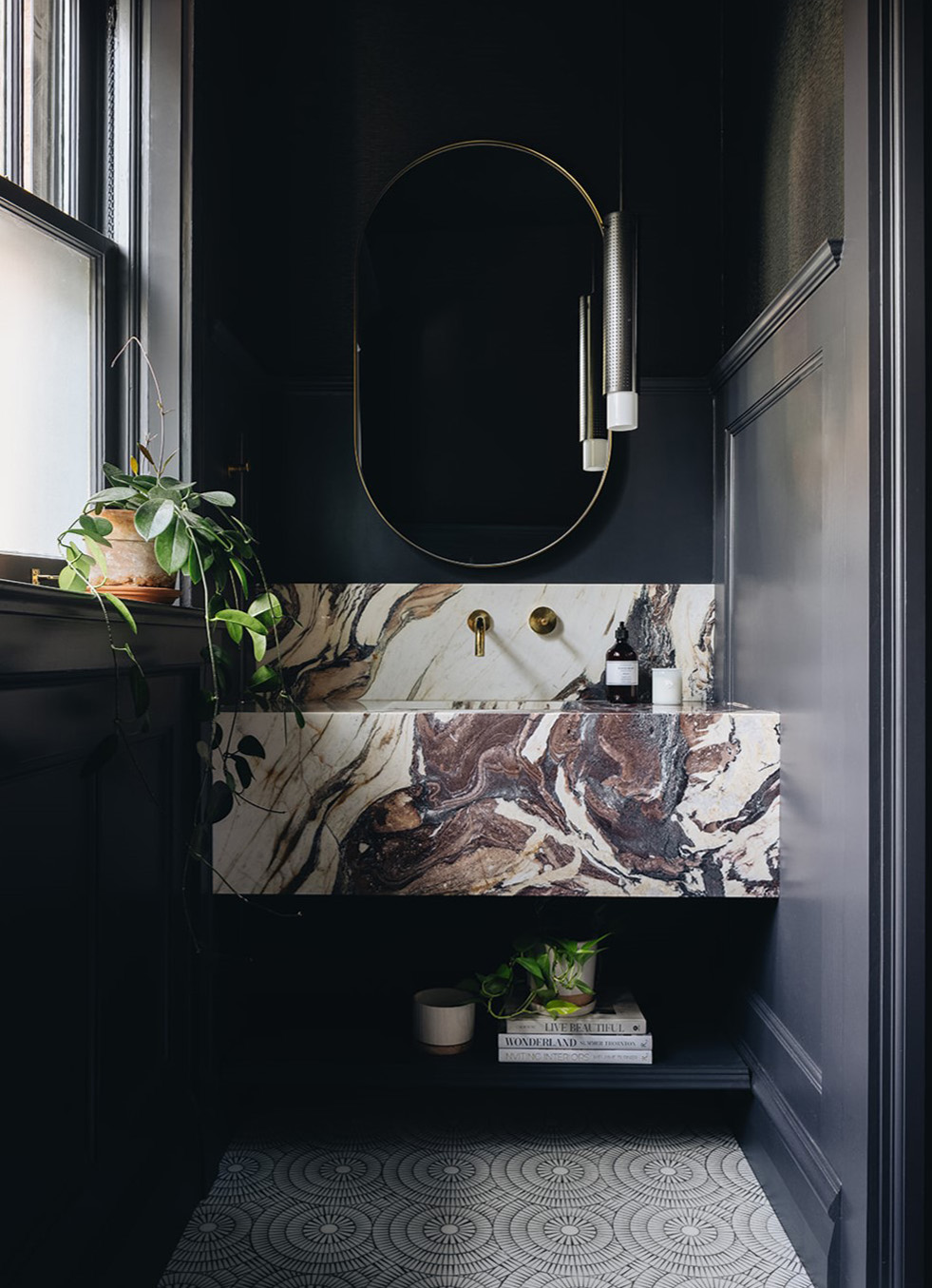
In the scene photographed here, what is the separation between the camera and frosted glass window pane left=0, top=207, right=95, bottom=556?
4.76ft

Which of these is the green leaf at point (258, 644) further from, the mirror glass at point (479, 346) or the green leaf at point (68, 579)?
the mirror glass at point (479, 346)

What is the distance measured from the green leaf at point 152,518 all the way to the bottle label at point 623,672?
1135 millimetres

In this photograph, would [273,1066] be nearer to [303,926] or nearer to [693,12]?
[303,926]

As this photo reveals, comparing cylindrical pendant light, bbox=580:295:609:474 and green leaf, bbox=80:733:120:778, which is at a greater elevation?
cylindrical pendant light, bbox=580:295:609:474

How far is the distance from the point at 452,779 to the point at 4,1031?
0.89 meters

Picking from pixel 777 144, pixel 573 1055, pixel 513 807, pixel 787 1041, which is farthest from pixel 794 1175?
pixel 777 144

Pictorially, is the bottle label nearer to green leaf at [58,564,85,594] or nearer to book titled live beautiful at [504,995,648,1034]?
book titled live beautiful at [504,995,648,1034]

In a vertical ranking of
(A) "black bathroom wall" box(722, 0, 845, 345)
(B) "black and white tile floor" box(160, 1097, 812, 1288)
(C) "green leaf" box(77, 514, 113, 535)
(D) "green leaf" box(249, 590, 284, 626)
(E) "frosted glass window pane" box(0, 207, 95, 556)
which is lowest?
(B) "black and white tile floor" box(160, 1097, 812, 1288)

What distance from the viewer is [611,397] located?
75.0 inches

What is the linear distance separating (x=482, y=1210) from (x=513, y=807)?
2.22 ft

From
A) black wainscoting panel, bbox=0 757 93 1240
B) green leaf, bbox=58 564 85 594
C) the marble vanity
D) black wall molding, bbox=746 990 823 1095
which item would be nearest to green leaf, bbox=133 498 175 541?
green leaf, bbox=58 564 85 594

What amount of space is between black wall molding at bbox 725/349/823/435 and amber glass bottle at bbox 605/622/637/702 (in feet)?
1.60

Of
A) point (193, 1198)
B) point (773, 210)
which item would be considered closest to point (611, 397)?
point (773, 210)

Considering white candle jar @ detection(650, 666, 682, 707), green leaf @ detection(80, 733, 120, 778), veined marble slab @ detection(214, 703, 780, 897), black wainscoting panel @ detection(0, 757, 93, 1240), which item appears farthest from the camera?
white candle jar @ detection(650, 666, 682, 707)
